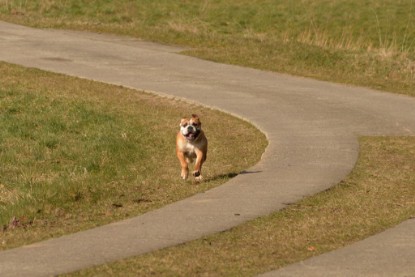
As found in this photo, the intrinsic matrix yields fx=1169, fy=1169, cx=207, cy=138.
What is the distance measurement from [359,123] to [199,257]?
8016 millimetres

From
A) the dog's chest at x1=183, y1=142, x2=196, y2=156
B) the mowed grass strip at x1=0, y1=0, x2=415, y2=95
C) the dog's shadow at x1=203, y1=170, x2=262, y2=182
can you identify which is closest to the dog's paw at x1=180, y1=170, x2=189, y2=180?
the dog's shadow at x1=203, y1=170, x2=262, y2=182

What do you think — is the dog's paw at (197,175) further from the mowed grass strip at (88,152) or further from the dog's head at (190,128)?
the dog's head at (190,128)

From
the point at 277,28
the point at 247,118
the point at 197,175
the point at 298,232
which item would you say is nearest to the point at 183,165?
the point at 197,175

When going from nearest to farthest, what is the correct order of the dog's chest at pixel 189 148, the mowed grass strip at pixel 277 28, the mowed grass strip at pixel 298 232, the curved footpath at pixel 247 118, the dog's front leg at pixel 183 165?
the mowed grass strip at pixel 298 232
the curved footpath at pixel 247 118
the dog's chest at pixel 189 148
the dog's front leg at pixel 183 165
the mowed grass strip at pixel 277 28

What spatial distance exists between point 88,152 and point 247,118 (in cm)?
273

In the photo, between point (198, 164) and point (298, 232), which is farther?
point (198, 164)

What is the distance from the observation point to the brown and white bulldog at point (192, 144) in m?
12.1

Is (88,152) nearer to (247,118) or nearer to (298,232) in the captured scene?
(247,118)

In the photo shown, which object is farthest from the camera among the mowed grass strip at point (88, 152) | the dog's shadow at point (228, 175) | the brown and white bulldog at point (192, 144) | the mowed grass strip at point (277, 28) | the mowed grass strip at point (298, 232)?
the mowed grass strip at point (277, 28)

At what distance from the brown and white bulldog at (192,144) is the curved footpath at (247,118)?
38 cm

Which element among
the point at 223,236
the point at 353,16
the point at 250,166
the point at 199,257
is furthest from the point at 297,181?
the point at 353,16

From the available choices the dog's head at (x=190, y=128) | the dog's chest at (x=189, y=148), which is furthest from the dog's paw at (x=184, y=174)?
the dog's head at (x=190, y=128)

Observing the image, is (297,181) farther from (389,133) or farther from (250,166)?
(389,133)

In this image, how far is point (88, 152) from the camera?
1597 centimetres
